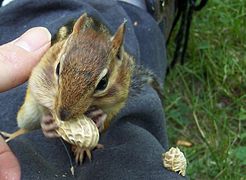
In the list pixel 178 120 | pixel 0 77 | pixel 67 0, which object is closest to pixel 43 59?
pixel 0 77

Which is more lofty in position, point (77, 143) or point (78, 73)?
point (78, 73)

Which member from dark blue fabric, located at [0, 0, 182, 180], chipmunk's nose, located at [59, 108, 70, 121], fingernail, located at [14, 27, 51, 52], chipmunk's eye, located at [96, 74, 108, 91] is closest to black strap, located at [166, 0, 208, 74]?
dark blue fabric, located at [0, 0, 182, 180]

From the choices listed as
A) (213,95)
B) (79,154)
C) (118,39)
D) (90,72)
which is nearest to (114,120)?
(79,154)

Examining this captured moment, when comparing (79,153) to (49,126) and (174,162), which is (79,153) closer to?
(49,126)

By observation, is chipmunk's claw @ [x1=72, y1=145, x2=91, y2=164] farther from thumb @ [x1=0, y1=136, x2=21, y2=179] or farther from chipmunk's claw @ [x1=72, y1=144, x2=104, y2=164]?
thumb @ [x1=0, y1=136, x2=21, y2=179]

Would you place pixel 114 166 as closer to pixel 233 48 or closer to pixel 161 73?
pixel 161 73

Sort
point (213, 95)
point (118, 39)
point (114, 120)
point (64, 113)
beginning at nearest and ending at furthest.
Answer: point (64, 113) → point (118, 39) → point (114, 120) → point (213, 95)

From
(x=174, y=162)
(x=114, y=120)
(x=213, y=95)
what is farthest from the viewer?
(x=213, y=95)
